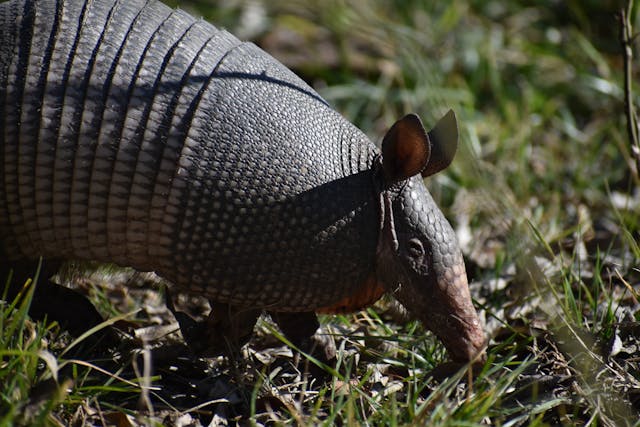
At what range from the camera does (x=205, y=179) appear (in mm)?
4145

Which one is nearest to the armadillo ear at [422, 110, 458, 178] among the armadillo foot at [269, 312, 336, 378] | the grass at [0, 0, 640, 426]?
the grass at [0, 0, 640, 426]

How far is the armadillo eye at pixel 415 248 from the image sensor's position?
13.9 feet

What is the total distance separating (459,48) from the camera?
347 inches

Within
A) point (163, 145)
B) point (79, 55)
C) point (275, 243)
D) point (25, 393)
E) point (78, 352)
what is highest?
point (79, 55)

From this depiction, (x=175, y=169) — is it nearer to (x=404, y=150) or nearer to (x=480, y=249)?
(x=404, y=150)

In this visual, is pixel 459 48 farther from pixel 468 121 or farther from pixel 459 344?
pixel 459 344

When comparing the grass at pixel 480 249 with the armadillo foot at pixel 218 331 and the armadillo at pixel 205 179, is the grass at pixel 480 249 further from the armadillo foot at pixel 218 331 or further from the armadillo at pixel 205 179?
the armadillo at pixel 205 179

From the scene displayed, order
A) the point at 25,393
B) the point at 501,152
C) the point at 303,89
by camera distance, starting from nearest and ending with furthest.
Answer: the point at 25,393
the point at 303,89
the point at 501,152

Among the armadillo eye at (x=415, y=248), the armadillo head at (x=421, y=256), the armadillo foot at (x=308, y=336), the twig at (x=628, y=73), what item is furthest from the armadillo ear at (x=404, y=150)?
the twig at (x=628, y=73)

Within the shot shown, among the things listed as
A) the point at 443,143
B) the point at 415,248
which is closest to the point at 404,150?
the point at 443,143

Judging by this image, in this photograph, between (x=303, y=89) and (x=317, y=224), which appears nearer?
(x=317, y=224)

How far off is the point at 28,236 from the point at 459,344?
223 cm

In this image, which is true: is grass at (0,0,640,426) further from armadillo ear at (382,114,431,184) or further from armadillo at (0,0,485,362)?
armadillo at (0,0,485,362)

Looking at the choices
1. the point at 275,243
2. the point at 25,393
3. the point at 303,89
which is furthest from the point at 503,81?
the point at 25,393
